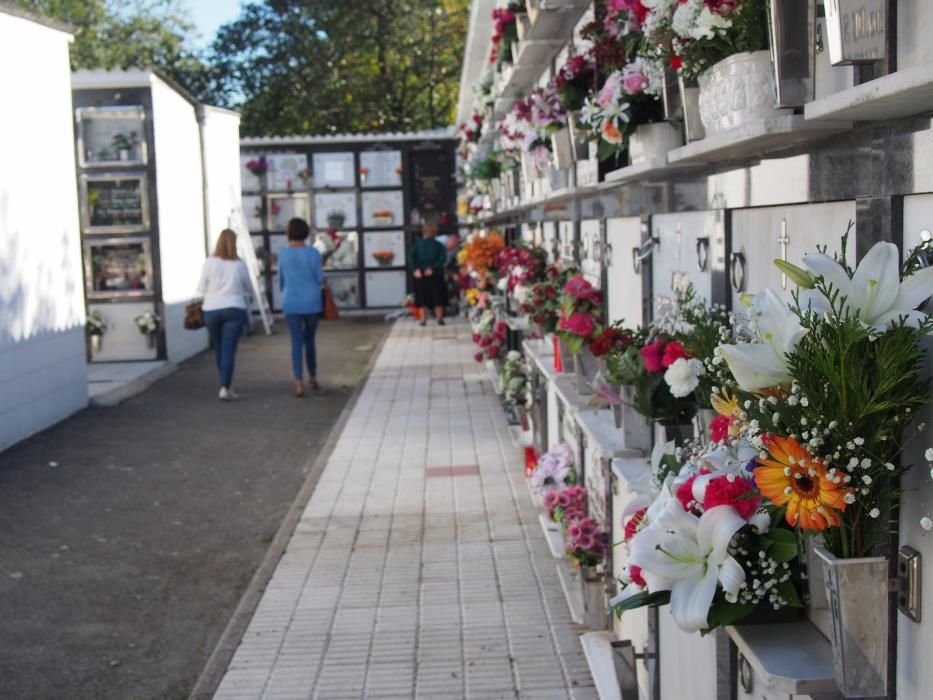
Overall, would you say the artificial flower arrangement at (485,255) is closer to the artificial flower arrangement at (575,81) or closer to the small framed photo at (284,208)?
the artificial flower arrangement at (575,81)

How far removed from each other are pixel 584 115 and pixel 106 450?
5.86 meters

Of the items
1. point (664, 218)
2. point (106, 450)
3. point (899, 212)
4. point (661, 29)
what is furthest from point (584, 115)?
point (106, 450)

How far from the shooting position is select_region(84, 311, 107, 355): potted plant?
13867 millimetres

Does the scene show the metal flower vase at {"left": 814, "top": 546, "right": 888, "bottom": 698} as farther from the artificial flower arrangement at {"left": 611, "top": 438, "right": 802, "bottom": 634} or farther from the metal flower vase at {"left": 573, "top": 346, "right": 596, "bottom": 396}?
the metal flower vase at {"left": 573, "top": 346, "right": 596, "bottom": 396}

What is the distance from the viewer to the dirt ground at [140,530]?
4777 mm

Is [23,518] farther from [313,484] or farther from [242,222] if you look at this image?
[242,222]

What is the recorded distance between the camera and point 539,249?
26.5 feet

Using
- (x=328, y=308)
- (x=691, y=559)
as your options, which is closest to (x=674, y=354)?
(x=691, y=559)

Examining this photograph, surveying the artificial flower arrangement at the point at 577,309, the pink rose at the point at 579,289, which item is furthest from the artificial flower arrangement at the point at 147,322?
the pink rose at the point at 579,289

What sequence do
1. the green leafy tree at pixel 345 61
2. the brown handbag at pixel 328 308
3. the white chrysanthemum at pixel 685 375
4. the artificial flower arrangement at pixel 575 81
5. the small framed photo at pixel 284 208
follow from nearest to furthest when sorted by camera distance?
the white chrysanthemum at pixel 685 375 → the artificial flower arrangement at pixel 575 81 → the brown handbag at pixel 328 308 → the small framed photo at pixel 284 208 → the green leafy tree at pixel 345 61

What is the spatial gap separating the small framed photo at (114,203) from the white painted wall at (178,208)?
8.5 inches

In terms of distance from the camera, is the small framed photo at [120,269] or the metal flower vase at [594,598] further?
the small framed photo at [120,269]

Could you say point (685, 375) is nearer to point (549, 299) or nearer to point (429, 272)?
point (549, 299)

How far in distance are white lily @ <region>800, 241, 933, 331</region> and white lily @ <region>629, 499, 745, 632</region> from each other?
15.6 inches
